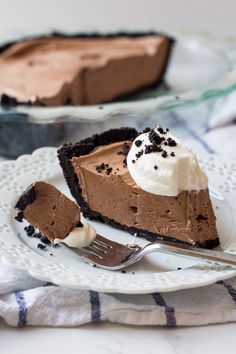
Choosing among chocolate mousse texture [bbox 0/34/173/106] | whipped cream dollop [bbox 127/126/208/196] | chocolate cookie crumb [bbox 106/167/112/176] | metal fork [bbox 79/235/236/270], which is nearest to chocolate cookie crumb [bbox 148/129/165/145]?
whipped cream dollop [bbox 127/126/208/196]

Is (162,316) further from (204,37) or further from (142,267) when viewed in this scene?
(204,37)

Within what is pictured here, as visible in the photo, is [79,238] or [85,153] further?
[85,153]

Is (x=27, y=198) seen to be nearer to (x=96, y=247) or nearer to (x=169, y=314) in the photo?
(x=96, y=247)

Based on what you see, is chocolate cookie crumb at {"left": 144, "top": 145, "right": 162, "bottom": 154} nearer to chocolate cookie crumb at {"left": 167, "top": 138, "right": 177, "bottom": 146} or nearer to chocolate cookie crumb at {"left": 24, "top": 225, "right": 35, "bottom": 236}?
chocolate cookie crumb at {"left": 167, "top": 138, "right": 177, "bottom": 146}

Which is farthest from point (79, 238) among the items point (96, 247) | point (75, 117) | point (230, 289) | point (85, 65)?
point (85, 65)

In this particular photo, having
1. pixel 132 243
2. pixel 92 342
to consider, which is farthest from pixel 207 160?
pixel 92 342

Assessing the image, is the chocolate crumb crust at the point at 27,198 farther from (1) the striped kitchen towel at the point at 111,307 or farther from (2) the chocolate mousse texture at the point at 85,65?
(2) the chocolate mousse texture at the point at 85,65
